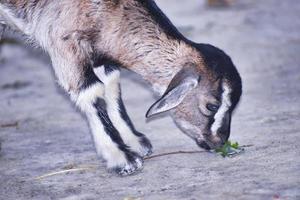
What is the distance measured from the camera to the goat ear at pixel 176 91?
477cm

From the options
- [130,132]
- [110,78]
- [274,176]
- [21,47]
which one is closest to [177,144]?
[130,132]

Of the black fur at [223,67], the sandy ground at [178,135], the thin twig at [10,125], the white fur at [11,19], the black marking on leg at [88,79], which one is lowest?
the thin twig at [10,125]

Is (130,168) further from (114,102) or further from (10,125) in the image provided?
(10,125)

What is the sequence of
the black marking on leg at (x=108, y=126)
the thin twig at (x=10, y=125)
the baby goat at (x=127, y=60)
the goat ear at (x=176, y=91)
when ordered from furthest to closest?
the thin twig at (x=10, y=125), the black marking on leg at (x=108, y=126), the baby goat at (x=127, y=60), the goat ear at (x=176, y=91)

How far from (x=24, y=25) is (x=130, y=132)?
4.02ft

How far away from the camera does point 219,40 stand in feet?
28.3

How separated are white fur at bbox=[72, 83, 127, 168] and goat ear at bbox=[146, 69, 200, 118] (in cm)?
41

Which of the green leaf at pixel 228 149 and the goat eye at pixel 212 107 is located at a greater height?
the goat eye at pixel 212 107

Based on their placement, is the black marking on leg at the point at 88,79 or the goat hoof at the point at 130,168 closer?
the goat hoof at the point at 130,168

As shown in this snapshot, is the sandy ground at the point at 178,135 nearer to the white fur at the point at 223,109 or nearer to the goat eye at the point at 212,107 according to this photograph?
the white fur at the point at 223,109

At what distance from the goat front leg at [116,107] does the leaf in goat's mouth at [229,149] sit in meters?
0.66

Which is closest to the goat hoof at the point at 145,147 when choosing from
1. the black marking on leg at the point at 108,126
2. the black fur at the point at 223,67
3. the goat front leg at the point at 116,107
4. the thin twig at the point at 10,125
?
the goat front leg at the point at 116,107

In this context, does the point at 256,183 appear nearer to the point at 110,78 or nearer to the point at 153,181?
the point at 153,181

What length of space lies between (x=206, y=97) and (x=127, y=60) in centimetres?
69
